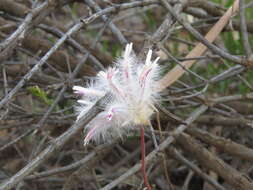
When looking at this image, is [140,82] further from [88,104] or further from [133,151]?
[133,151]

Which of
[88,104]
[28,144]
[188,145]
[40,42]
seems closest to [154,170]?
[188,145]

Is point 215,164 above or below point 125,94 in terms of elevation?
below

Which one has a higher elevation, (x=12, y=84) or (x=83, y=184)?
(x=12, y=84)

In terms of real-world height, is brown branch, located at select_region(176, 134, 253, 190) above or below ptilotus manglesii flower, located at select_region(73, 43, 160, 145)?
below

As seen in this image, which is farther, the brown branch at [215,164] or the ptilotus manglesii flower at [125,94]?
the brown branch at [215,164]

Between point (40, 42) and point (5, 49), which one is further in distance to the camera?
point (40, 42)

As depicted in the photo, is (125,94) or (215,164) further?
(215,164)

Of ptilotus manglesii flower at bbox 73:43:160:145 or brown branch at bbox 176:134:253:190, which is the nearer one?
ptilotus manglesii flower at bbox 73:43:160:145

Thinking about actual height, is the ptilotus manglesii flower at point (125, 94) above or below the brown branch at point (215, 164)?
above
